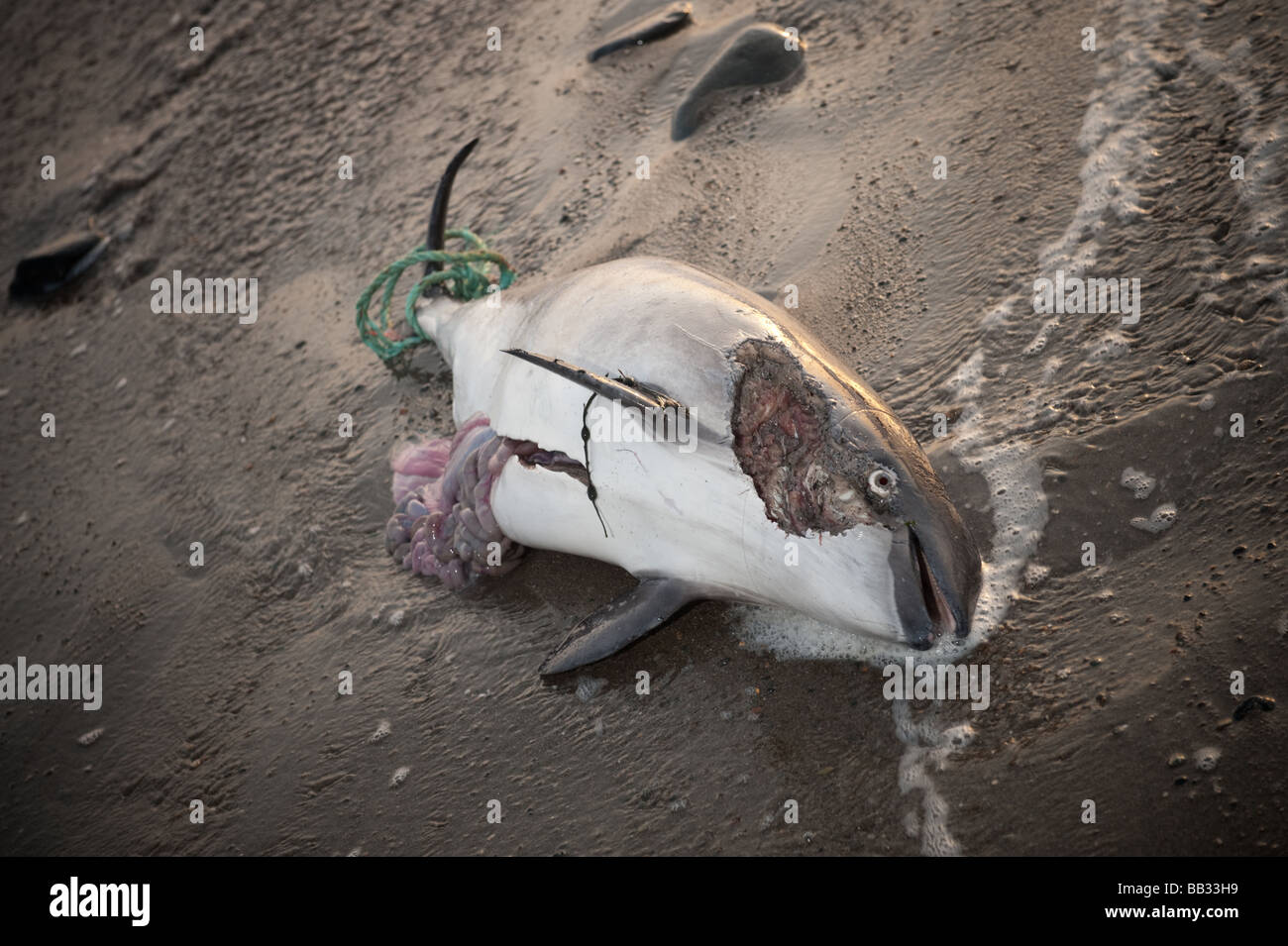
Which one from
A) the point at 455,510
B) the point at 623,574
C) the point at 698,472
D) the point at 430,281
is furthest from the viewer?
the point at 430,281

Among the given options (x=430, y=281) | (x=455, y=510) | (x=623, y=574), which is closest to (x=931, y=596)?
(x=623, y=574)

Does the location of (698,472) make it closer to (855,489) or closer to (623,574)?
(855,489)

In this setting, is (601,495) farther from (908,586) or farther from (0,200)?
(0,200)

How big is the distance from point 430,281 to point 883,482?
2962 mm

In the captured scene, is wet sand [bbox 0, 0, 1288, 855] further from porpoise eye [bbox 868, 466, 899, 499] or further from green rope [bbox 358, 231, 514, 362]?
porpoise eye [bbox 868, 466, 899, 499]

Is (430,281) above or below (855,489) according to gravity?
above

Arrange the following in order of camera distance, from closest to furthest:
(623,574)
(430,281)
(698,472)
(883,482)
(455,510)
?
(883,482), (698,472), (623,574), (455,510), (430,281)

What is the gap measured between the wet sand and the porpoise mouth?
0.29 metres

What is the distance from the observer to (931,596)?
2900mm

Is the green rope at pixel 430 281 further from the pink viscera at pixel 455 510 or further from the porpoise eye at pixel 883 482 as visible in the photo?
the porpoise eye at pixel 883 482

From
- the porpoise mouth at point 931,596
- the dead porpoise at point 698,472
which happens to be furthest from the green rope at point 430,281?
the porpoise mouth at point 931,596

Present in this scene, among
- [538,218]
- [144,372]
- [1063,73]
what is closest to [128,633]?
[144,372]

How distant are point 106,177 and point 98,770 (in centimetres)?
513

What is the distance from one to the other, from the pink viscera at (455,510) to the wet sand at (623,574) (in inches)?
4.6
